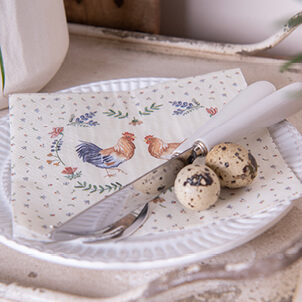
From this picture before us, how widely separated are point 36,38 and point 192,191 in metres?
0.23

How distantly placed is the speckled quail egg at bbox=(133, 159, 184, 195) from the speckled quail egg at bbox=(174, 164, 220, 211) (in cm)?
2

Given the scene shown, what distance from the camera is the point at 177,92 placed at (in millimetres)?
406

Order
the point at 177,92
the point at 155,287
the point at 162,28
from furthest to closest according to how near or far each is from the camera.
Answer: the point at 162,28, the point at 177,92, the point at 155,287

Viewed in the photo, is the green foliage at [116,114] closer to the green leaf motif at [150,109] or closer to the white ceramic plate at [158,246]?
the green leaf motif at [150,109]

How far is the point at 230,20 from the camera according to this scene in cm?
59

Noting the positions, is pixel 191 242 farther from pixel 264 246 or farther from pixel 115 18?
pixel 115 18

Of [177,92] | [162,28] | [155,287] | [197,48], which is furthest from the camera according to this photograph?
[162,28]

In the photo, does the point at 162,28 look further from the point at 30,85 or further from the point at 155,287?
the point at 155,287

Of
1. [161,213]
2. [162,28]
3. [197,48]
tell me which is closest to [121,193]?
[161,213]

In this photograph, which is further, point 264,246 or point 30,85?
point 30,85

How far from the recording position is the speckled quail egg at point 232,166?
0.29 m

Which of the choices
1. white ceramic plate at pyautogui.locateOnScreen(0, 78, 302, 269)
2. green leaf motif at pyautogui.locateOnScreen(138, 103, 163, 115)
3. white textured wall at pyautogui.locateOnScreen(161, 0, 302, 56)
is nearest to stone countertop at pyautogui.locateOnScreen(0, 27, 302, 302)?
white ceramic plate at pyautogui.locateOnScreen(0, 78, 302, 269)

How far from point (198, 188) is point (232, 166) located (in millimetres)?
32

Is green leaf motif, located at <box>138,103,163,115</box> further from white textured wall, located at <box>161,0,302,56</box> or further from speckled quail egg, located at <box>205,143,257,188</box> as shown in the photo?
white textured wall, located at <box>161,0,302,56</box>
